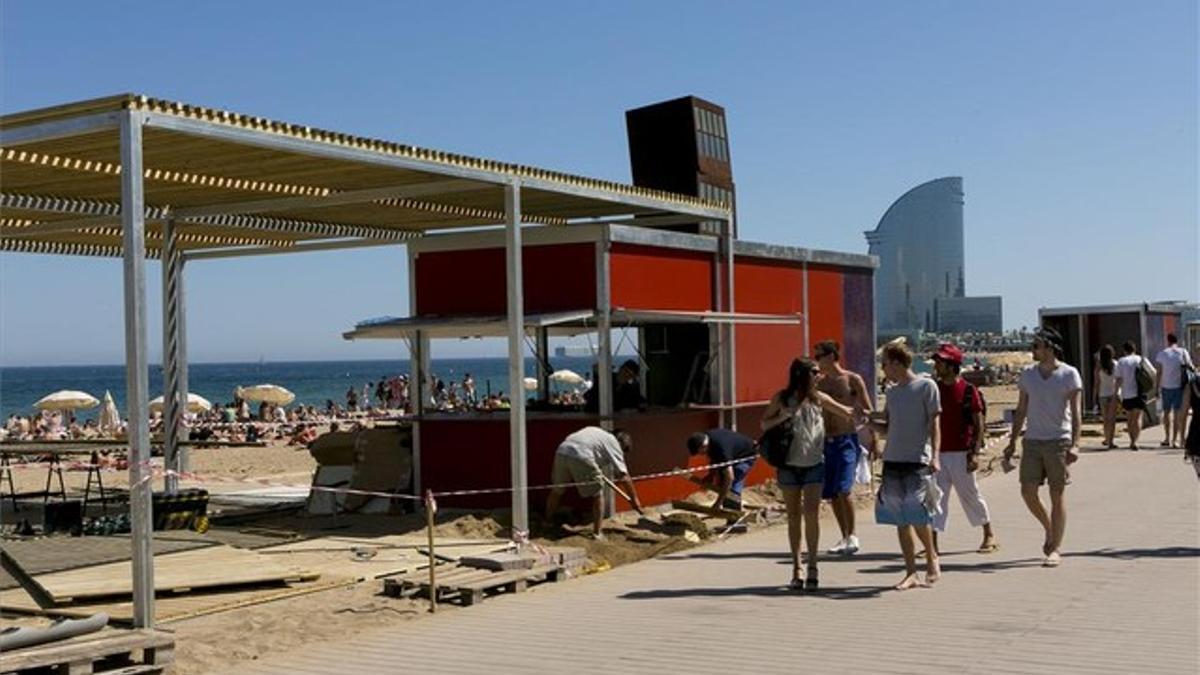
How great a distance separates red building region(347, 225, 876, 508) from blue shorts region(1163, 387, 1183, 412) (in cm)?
622

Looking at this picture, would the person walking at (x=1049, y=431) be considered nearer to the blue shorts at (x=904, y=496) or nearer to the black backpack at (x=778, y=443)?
the blue shorts at (x=904, y=496)

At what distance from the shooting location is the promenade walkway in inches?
282

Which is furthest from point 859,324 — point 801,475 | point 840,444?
point 801,475

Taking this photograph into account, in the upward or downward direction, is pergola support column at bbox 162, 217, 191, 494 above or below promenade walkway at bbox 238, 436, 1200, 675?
above

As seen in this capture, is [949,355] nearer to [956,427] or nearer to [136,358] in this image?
[956,427]

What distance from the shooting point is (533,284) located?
1450 centimetres

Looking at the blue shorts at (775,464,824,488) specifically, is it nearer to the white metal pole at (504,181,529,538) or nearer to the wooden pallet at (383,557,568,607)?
the wooden pallet at (383,557,568,607)

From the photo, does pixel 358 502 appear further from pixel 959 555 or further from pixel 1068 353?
pixel 1068 353

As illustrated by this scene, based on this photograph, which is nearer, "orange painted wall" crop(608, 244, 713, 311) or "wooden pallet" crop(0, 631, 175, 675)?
"wooden pallet" crop(0, 631, 175, 675)

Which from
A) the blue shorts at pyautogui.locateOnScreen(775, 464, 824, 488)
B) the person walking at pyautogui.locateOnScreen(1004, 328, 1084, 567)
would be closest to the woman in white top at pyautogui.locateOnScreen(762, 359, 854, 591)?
the blue shorts at pyautogui.locateOnScreen(775, 464, 824, 488)

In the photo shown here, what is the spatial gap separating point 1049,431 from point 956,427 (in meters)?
0.64

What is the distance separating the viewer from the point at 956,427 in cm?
994

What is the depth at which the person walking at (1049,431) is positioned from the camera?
32.4 ft

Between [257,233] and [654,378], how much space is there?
489cm
